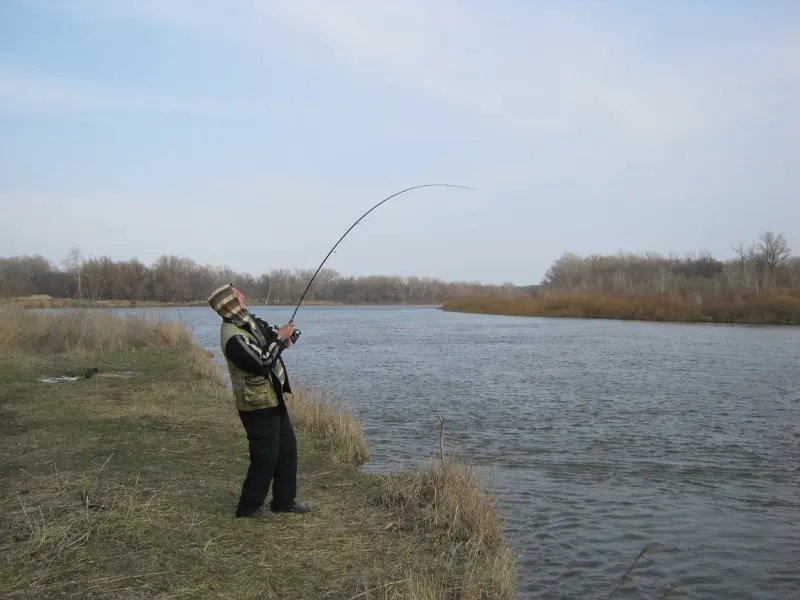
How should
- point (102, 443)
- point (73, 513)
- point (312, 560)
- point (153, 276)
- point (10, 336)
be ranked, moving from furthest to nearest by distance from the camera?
point (153, 276) < point (10, 336) < point (102, 443) < point (73, 513) < point (312, 560)

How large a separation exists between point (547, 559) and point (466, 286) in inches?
5939

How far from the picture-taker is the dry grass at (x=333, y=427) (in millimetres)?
8680

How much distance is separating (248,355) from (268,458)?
0.88 meters

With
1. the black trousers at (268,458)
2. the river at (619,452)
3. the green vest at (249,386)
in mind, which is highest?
the green vest at (249,386)

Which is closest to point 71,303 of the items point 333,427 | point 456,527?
point 333,427

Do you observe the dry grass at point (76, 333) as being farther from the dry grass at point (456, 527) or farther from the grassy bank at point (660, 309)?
the grassy bank at point (660, 309)

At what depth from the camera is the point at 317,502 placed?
6.15 m

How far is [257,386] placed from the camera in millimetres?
5016

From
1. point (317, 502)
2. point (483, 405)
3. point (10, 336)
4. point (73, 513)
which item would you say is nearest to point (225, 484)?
point (317, 502)

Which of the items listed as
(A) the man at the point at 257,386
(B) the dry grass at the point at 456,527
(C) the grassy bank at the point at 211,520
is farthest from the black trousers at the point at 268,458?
(B) the dry grass at the point at 456,527

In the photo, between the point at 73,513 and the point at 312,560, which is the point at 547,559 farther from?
the point at 73,513

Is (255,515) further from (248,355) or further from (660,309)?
(660,309)

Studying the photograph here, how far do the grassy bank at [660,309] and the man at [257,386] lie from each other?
45126 mm

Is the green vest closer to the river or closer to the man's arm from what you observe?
the man's arm
